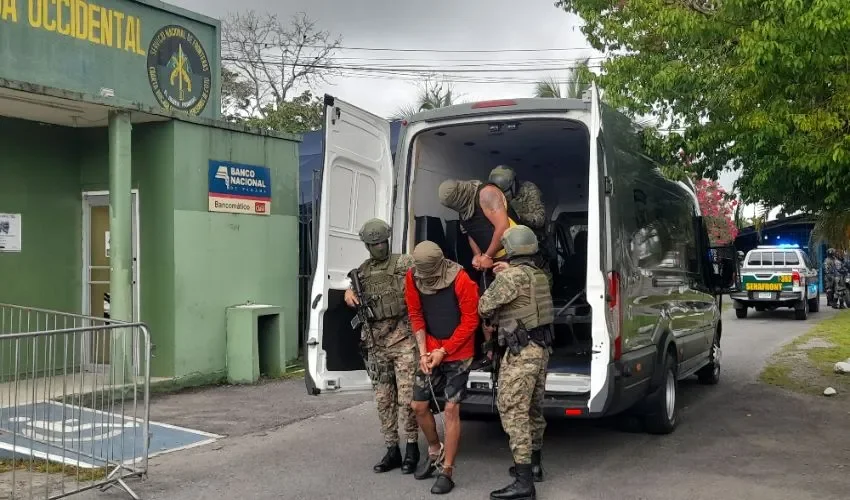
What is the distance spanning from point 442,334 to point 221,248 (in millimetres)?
4990

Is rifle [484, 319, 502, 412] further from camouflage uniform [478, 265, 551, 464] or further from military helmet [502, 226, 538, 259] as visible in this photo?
military helmet [502, 226, 538, 259]

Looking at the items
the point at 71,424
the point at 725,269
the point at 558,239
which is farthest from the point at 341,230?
the point at 725,269

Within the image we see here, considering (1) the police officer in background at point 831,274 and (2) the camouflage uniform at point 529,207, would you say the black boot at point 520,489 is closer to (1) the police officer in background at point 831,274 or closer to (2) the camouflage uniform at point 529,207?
(2) the camouflage uniform at point 529,207

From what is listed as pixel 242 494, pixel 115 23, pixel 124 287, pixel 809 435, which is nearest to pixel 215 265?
pixel 124 287

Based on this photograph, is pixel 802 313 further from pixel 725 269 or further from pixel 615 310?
pixel 615 310

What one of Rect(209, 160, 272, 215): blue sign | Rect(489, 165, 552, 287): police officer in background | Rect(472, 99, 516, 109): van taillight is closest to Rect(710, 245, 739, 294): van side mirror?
Rect(489, 165, 552, 287): police officer in background

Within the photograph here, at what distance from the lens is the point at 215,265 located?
9531mm

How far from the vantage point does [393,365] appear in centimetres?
571

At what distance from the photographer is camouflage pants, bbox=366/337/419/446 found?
5605mm

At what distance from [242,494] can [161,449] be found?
1522mm

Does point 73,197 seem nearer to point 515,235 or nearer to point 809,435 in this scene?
point 515,235

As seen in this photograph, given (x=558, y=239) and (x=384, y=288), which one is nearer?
(x=384, y=288)

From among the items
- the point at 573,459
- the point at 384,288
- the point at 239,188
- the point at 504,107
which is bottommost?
the point at 573,459

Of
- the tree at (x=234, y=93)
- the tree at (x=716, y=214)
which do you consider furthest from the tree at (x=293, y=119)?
the tree at (x=716, y=214)
